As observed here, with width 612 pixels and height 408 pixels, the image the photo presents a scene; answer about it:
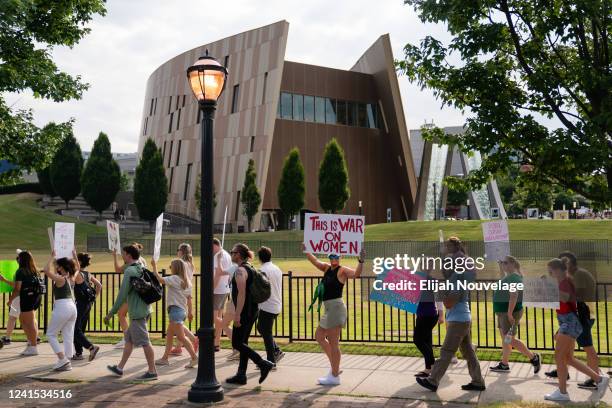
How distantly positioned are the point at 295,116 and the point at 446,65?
41.7m

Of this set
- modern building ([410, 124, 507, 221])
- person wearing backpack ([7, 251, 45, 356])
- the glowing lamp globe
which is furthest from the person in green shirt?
modern building ([410, 124, 507, 221])

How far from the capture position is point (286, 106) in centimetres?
5138

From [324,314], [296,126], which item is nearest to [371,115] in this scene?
[296,126]

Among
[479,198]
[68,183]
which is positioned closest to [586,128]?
[68,183]

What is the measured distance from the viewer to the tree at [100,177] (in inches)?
2132

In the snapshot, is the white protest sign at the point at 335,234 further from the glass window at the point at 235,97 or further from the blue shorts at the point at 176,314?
the glass window at the point at 235,97

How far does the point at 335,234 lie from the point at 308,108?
146ft

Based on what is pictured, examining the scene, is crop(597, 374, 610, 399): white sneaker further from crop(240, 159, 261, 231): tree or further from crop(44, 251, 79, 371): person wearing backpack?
crop(240, 159, 261, 231): tree

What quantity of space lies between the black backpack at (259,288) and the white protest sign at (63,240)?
331 centimetres

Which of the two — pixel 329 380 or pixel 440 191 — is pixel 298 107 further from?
pixel 329 380

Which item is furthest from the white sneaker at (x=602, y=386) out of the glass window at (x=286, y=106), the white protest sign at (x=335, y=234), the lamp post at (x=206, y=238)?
the glass window at (x=286, y=106)

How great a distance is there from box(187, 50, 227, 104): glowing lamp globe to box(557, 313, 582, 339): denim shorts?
5.02 m

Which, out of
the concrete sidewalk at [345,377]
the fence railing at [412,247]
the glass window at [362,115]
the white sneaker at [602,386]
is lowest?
the concrete sidewalk at [345,377]

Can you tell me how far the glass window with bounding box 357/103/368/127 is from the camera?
5456 centimetres
